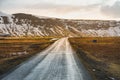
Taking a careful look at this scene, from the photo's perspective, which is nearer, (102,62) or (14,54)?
(102,62)

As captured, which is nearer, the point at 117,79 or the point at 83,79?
the point at 83,79

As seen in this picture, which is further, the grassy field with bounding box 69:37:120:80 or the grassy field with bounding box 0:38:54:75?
the grassy field with bounding box 0:38:54:75

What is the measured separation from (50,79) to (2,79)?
372 cm

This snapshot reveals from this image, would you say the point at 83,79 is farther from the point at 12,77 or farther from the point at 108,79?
the point at 12,77

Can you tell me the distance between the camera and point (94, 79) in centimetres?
2181

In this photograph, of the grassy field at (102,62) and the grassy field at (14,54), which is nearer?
the grassy field at (102,62)

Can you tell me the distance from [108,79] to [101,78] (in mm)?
596

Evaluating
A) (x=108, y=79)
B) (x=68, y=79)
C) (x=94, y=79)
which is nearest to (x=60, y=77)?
(x=68, y=79)

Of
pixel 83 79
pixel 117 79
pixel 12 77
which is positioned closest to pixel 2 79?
pixel 12 77

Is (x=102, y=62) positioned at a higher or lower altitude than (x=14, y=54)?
lower

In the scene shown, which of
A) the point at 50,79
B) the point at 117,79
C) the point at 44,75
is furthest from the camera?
the point at 117,79

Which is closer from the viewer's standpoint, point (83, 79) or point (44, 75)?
point (83, 79)

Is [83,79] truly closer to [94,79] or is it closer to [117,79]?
[94,79]

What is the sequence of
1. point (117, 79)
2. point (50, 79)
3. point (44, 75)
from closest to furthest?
point (50, 79)
point (44, 75)
point (117, 79)
